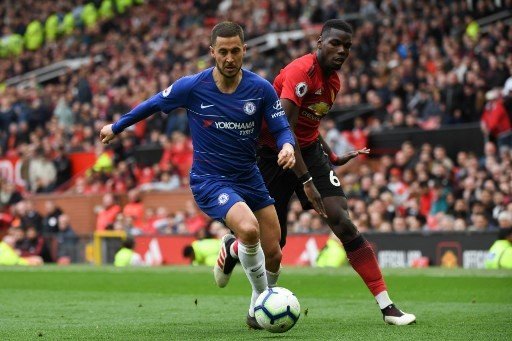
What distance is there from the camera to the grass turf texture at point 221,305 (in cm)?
845

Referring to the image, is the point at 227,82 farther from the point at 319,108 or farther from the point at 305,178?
the point at 319,108

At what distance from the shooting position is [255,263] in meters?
8.60

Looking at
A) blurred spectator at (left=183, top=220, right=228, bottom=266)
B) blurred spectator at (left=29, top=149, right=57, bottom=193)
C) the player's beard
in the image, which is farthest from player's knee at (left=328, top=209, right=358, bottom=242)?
blurred spectator at (left=29, top=149, right=57, bottom=193)

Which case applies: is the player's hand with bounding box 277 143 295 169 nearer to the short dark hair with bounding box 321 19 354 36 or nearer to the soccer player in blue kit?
the soccer player in blue kit

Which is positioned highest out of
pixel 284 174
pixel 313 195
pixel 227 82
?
pixel 227 82

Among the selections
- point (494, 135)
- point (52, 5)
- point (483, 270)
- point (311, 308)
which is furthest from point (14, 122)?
point (311, 308)

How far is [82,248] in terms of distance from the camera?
Result: 2414 centimetres

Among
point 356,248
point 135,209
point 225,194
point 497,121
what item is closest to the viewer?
point 225,194

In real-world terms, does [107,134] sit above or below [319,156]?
above

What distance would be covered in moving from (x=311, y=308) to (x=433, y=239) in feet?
26.2

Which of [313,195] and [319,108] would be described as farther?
[319,108]

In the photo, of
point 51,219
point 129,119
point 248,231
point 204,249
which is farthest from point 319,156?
point 51,219

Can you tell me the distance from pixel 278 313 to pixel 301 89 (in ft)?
6.85

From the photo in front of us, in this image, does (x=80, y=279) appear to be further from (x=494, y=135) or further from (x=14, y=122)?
(x=14, y=122)
